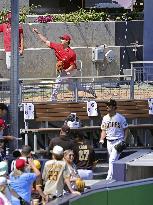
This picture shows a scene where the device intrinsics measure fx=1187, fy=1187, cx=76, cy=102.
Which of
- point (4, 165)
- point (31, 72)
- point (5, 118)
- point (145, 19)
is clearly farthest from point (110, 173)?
point (145, 19)

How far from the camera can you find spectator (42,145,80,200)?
17406 mm

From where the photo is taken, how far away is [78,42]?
94.2 ft

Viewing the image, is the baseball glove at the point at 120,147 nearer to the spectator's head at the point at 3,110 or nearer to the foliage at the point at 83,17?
the spectator's head at the point at 3,110

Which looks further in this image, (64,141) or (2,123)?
(64,141)

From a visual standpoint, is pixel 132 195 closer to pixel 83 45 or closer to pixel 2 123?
pixel 2 123

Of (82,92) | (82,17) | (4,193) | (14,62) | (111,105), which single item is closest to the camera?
(4,193)

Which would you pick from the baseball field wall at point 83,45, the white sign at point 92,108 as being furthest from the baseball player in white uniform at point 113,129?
the baseball field wall at point 83,45

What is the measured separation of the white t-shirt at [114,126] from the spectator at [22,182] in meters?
5.15

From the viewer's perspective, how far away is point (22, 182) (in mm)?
16906

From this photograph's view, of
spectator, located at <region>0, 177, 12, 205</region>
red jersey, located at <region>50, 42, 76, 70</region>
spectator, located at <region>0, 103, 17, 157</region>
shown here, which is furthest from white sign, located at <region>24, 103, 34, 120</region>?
spectator, located at <region>0, 177, 12, 205</region>

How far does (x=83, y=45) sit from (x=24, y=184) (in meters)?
12.1

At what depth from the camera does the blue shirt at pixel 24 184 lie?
16844 millimetres

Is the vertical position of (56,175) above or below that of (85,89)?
below

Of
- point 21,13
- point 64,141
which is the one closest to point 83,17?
point 21,13
